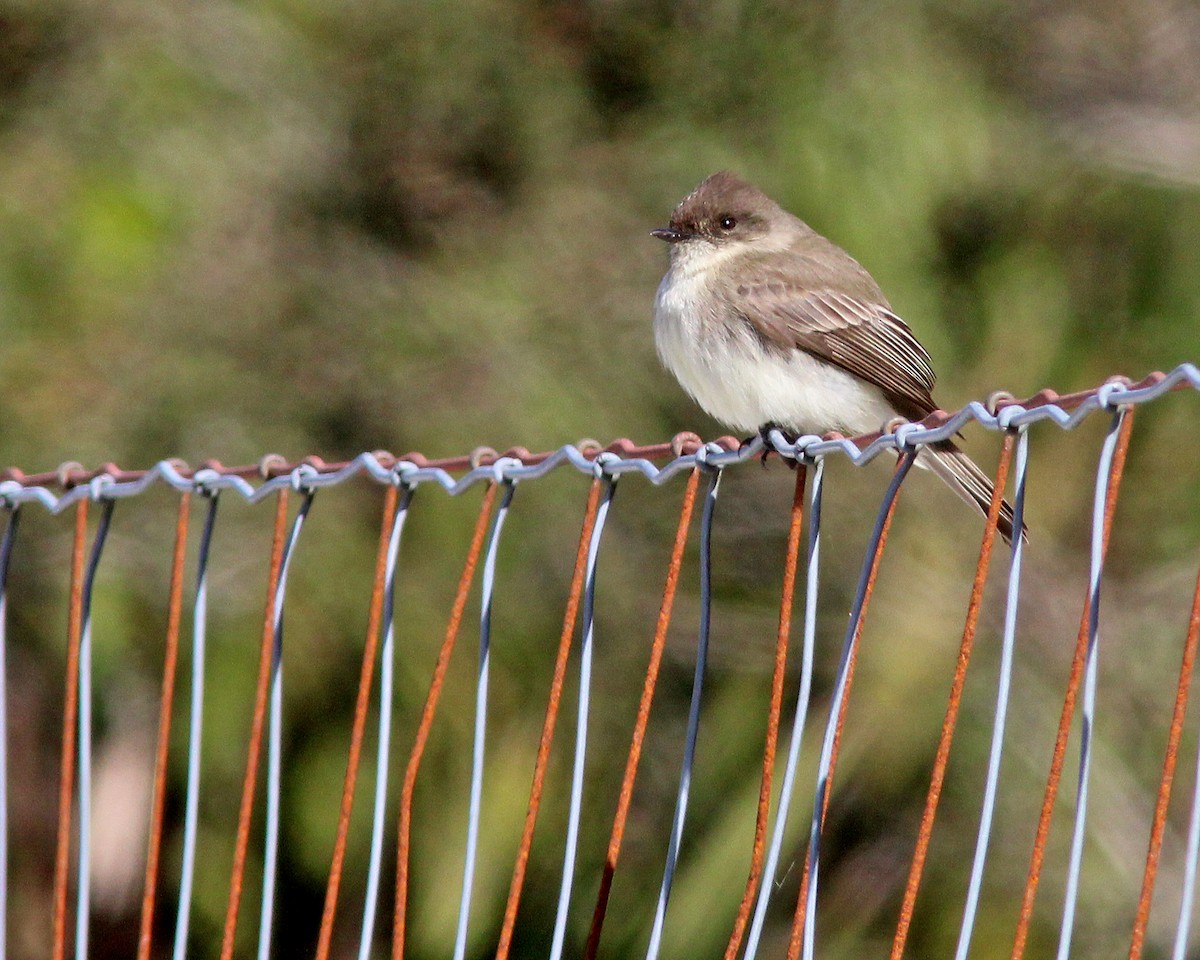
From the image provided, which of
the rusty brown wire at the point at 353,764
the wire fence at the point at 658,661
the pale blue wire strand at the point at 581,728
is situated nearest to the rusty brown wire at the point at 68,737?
the wire fence at the point at 658,661

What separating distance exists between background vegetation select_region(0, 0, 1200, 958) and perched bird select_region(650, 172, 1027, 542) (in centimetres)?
44

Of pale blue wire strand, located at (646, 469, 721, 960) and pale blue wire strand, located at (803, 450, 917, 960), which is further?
pale blue wire strand, located at (646, 469, 721, 960)

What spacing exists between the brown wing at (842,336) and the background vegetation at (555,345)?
0.44 metres

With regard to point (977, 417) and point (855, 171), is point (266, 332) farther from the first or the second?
point (977, 417)

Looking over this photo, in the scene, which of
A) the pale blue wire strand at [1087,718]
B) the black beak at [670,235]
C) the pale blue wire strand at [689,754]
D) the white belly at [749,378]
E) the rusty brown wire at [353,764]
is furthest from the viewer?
the black beak at [670,235]

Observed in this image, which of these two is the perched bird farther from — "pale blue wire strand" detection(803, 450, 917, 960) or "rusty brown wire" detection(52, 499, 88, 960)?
"pale blue wire strand" detection(803, 450, 917, 960)

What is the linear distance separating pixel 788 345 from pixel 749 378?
0.12 m

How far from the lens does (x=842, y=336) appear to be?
336 centimetres

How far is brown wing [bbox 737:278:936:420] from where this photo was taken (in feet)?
10.8

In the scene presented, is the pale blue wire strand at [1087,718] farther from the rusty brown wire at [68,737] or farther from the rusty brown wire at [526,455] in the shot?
the rusty brown wire at [68,737]

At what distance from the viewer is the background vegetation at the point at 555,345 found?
12.0ft

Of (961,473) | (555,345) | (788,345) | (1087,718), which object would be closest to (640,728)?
(1087,718)

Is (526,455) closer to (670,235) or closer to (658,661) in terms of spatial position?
(658,661)

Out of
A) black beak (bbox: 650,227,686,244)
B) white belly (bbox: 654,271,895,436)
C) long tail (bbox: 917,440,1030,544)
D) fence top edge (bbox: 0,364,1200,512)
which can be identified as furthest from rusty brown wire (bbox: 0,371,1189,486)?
black beak (bbox: 650,227,686,244)
